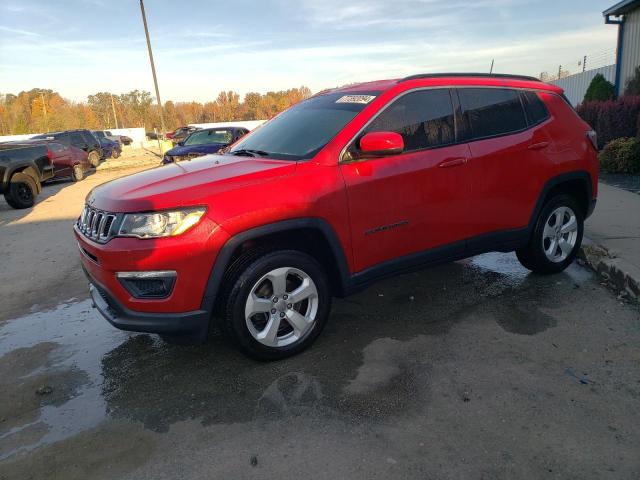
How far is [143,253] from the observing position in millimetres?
2920

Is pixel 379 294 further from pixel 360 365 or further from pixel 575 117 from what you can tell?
pixel 575 117

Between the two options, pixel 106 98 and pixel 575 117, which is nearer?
pixel 575 117

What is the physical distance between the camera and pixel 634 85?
45.7ft

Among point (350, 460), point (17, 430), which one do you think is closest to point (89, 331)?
point (17, 430)

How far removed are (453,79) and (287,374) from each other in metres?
2.74

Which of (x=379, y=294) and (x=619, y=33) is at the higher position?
(x=619, y=33)

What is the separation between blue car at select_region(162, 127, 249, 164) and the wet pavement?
10.7 metres

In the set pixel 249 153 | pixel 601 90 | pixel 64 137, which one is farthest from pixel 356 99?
pixel 64 137

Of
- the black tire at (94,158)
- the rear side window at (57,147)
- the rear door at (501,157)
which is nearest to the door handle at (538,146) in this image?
the rear door at (501,157)

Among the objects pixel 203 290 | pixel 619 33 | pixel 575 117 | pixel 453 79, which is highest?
pixel 619 33

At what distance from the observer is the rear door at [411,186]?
348cm

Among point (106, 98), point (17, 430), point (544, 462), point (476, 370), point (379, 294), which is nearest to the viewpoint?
point (544, 462)

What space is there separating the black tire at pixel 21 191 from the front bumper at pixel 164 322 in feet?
34.4

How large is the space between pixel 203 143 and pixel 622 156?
37.0ft
